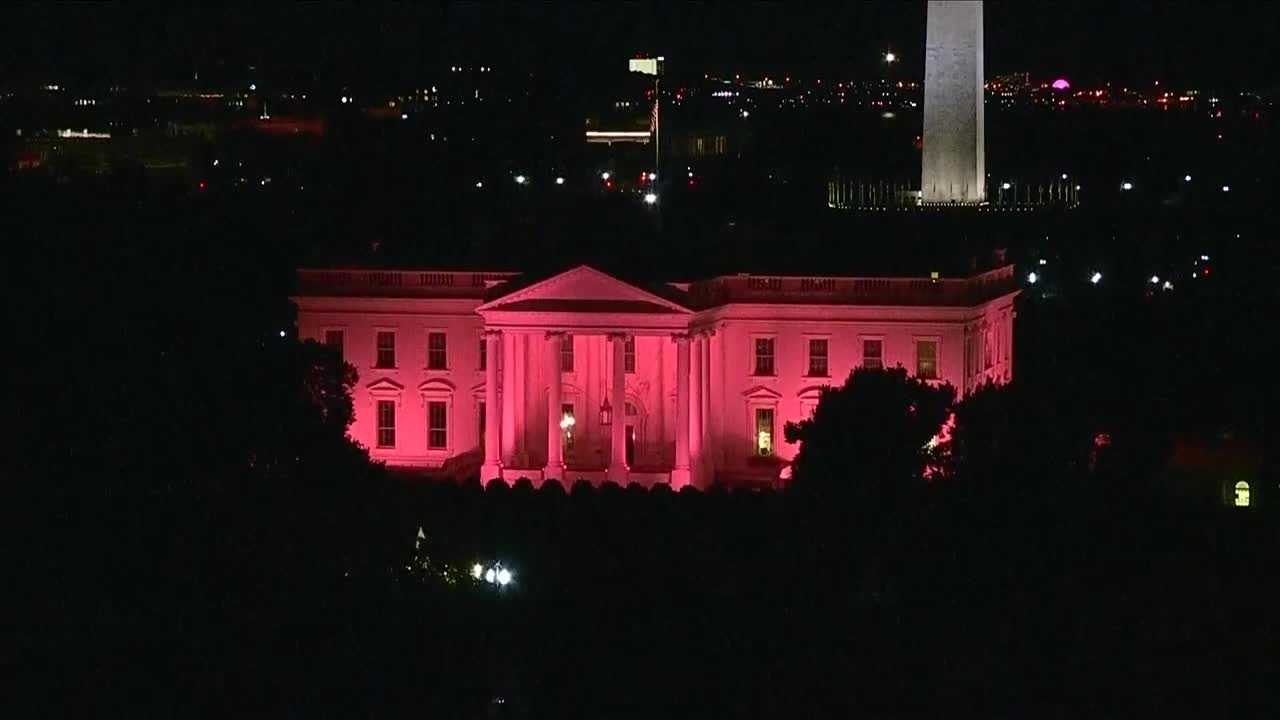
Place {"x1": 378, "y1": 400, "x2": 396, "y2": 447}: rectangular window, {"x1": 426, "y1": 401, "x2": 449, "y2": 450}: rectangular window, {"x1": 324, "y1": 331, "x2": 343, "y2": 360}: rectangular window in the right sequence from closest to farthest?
{"x1": 378, "y1": 400, "x2": 396, "y2": 447}: rectangular window, {"x1": 426, "y1": 401, "x2": 449, "y2": 450}: rectangular window, {"x1": 324, "y1": 331, "x2": 343, "y2": 360}: rectangular window

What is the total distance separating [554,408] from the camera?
97875 millimetres

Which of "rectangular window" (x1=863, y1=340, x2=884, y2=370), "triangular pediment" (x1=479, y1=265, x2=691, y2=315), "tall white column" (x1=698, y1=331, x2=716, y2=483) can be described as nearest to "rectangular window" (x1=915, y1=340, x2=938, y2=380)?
"rectangular window" (x1=863, y1=340, x2=884, y2=370)

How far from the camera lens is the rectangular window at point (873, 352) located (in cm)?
9956

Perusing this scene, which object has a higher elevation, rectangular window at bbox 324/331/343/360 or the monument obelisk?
the monument obelisk

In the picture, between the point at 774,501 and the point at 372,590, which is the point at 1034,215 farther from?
the point at 372,590

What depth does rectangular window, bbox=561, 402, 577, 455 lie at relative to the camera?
99.6m

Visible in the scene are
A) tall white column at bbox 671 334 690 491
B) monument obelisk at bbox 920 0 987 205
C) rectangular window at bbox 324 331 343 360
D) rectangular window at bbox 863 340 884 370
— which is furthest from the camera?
monument obelisk at bbox 920 0 987 205

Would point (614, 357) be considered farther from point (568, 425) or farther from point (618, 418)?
point (568, 425)

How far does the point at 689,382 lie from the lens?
320ft

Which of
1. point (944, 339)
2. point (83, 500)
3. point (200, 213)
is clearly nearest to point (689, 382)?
point (944, 339)

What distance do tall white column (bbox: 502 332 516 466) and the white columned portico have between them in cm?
456

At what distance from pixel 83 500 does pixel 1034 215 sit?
97.9m

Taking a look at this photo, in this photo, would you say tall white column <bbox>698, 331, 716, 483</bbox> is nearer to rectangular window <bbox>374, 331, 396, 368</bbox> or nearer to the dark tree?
the dark tree

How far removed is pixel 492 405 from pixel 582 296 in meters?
3.71
